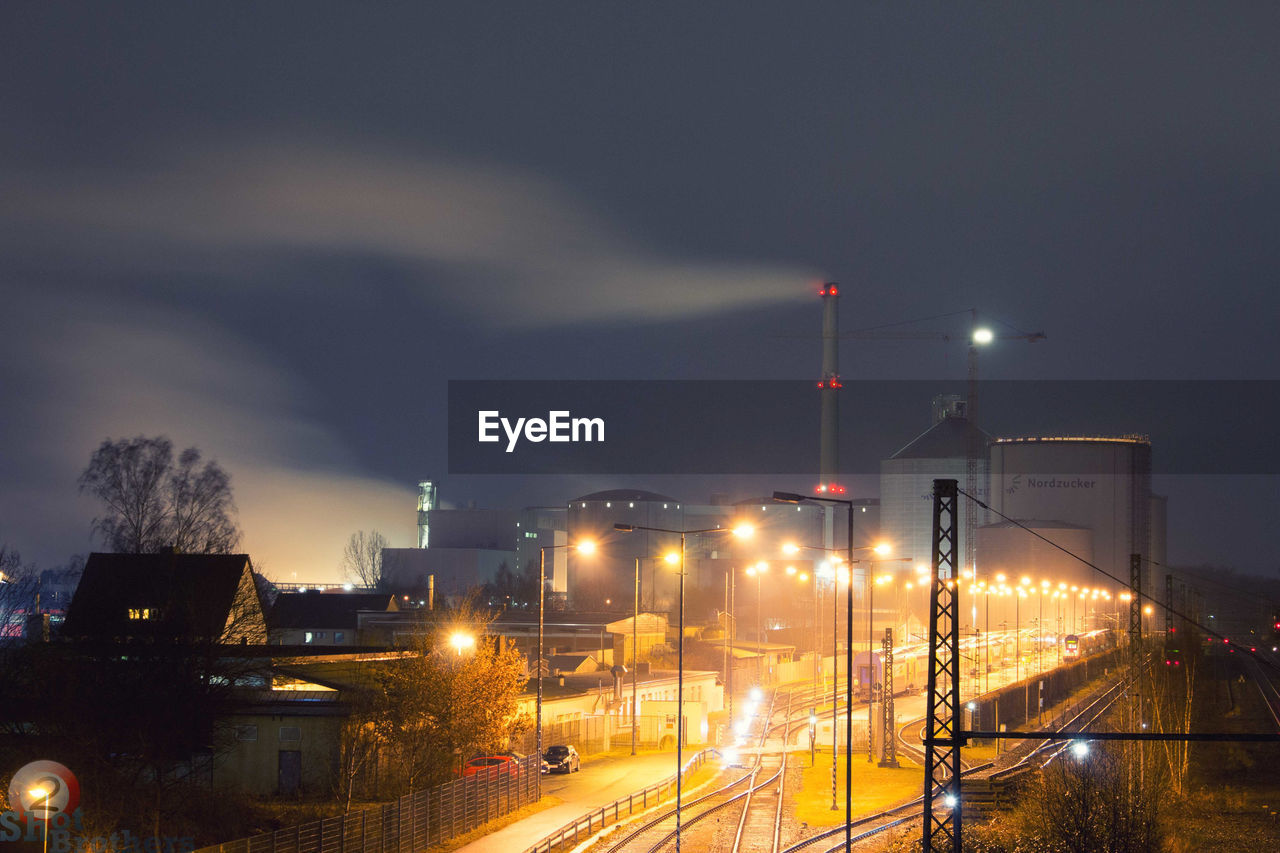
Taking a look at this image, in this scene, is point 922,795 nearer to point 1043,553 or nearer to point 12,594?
point 12,594

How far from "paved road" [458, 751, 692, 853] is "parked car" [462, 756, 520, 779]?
137 cm

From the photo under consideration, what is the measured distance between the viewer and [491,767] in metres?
32.7

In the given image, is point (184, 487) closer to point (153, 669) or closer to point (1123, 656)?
point (153, 669)

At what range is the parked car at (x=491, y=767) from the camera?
104 feet

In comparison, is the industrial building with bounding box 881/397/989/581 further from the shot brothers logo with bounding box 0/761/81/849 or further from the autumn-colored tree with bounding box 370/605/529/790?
the shot brothers logo with bounding box 0/761/81/849

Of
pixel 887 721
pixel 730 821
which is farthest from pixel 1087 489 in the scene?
pixel 730 821

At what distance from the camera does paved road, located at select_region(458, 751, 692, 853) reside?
28.5 metres

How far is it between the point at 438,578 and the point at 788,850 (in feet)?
373

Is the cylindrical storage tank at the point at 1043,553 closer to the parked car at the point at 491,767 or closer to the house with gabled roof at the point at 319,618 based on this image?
the house with gabled roof at the point at 319,618

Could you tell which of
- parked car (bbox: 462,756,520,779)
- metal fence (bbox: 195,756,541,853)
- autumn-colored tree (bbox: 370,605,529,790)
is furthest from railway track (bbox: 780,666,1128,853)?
autumn-colored tree (bbox: 370,605,529,790)

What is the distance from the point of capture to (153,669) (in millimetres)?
26969

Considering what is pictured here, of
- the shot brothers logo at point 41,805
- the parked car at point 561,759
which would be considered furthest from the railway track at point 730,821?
the shot brothers logo at point 41,805

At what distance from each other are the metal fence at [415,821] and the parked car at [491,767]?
0.06 metres

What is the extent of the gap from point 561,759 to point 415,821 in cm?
1418
